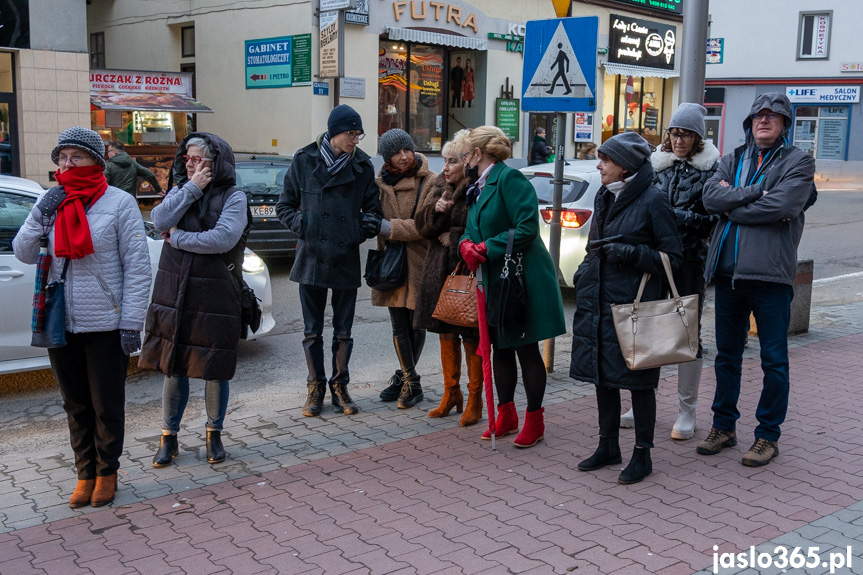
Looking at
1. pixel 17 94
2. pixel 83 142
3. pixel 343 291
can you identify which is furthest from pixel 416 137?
pixel 83 142

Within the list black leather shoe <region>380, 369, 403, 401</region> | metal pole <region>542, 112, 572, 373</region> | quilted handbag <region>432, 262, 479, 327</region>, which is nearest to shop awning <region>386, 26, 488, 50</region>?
metal pole <region>542, 112, 572, 373</region>

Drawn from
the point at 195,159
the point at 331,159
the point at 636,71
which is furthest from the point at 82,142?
the point at 636,71

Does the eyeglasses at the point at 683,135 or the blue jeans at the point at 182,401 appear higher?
the eyeglasses at the point at 683,135

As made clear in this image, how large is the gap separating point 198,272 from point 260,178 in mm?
7438

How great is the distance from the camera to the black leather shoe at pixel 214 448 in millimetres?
5113

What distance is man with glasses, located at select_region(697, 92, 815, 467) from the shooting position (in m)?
4.85

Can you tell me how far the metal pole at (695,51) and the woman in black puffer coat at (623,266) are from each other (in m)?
3.74

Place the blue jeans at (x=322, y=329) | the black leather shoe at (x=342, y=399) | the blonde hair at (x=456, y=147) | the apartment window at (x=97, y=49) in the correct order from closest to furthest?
the blonde hair at (x=456, y=147) < the blue jeans at (x=322, y=329) < the black leather shoe at (x=342, y=399) < the apartment window at (x=97, y=49)

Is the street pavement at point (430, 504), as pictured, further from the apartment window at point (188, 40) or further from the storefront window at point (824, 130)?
the storefront window at point (824, 130)

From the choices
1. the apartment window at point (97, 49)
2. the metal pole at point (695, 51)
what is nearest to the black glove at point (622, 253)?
the metal pole at point (695, 51)

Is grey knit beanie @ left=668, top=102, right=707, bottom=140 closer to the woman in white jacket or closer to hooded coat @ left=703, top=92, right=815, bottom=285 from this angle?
hooded coat @ left=703, top=92, right=815, bottom=285

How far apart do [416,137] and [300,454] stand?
1777cm

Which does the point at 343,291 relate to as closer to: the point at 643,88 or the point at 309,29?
the point at 309,29

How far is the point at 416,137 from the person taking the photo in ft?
73.5
